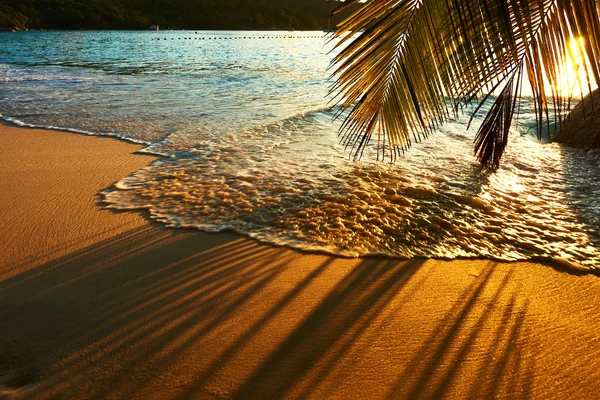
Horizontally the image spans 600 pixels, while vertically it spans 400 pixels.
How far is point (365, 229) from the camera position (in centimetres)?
358

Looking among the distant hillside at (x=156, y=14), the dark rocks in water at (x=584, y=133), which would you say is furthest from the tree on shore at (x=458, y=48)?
the distant hillside at (x=156, y=14)

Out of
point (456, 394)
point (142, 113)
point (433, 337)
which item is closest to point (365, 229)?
point (433, 337)

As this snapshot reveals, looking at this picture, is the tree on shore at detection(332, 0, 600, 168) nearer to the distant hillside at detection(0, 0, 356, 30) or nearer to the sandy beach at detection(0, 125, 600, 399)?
the sandy beach at detection(0, 125, 600, 399)

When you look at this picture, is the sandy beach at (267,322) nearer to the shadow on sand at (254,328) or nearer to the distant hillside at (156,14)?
the shadow on sand at (254,328)

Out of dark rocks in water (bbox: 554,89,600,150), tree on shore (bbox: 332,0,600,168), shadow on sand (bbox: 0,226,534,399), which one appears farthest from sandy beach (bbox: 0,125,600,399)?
dark rocks in water (bbox: 554,89,600,150)

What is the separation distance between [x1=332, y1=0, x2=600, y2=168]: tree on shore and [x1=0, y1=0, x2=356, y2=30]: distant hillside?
6819 cm

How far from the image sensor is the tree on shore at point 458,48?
78.5 inches

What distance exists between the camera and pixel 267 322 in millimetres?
2369

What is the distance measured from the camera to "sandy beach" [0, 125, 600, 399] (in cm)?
193

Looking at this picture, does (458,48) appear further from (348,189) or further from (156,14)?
(156,14)

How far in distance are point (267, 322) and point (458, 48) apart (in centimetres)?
171

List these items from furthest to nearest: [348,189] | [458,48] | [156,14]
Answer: [156,14] < [348,189] < [458,48]

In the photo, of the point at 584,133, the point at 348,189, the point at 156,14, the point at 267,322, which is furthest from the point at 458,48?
the point at 156,14

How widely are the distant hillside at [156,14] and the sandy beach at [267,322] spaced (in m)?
68.2
